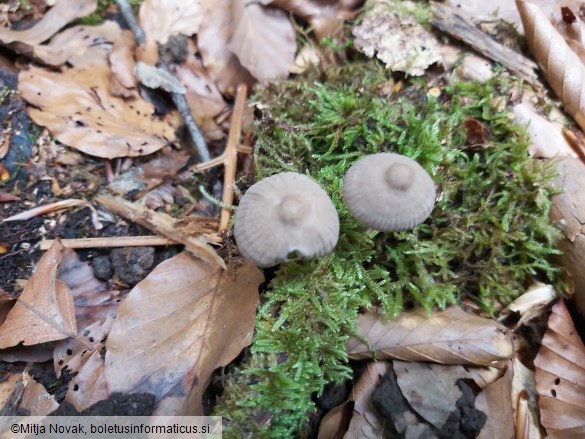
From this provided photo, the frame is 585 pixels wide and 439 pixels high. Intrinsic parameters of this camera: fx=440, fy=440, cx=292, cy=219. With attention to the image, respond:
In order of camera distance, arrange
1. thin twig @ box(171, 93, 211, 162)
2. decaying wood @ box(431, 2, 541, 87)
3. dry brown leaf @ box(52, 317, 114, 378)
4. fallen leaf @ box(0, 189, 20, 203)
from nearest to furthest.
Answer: dry brown leaf @ box(52, 317, 114, 378) → fallen leaf @ box(0, 189, 20, 203) → decaying wood @ box(431, 2, 541, 87) → thin twig @ box(171, 93, 211, 162)

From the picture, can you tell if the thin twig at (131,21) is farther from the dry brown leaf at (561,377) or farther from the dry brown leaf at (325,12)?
the dry brown leaf at (561,377)

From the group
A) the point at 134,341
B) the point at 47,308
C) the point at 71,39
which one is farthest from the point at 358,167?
the point at 71,39

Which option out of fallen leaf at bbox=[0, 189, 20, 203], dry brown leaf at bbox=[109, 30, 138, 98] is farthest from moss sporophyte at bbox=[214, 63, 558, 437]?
fallen leaf at bbox=[0, 189, 20, 203]

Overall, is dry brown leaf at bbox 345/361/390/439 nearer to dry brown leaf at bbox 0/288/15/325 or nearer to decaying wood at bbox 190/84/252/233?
decaying wood at bbox 190/84/252/233

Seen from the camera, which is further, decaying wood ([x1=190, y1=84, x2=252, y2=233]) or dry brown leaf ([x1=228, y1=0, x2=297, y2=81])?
dry brown leaf ([x1=228, y1=0, x2=297, y2=81])

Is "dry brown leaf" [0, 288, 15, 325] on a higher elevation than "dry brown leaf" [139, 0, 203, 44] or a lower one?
lower

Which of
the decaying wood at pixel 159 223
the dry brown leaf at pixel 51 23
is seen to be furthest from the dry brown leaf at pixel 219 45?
the decaying wood at pixel 159 223

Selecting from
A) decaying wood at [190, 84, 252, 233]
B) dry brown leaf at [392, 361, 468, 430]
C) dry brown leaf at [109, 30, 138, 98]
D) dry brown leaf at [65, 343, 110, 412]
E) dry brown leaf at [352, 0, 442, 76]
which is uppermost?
dry brown leaf at [352, 0, 442, 76]

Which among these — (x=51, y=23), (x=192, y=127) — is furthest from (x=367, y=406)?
(x=51, y=23)
